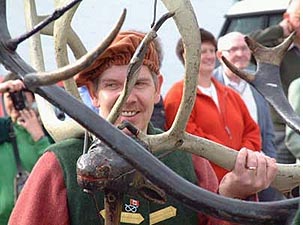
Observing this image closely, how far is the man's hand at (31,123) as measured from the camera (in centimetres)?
461

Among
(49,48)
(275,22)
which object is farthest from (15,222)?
(275,22)

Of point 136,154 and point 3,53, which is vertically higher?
point 3,53

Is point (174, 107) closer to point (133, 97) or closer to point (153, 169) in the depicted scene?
point (133, 97)

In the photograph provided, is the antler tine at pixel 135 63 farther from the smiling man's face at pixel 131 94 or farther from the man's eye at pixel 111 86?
the man's eye at pixel 111 86

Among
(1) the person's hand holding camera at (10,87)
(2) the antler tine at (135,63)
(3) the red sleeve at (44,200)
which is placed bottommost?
(1) the person's hand holding camera at (10,87)

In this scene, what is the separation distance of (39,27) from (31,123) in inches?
115

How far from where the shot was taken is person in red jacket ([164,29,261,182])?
457cm

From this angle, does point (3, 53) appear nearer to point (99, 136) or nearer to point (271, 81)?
point (99, 136)

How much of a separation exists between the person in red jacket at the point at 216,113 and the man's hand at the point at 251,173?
6.53 ft

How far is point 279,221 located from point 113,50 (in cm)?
83

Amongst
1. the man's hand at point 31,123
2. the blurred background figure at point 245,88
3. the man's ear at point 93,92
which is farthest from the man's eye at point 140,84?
the blurred background figure at point 245,88

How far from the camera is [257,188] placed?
2.39 meters

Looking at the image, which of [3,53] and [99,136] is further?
[3,53]

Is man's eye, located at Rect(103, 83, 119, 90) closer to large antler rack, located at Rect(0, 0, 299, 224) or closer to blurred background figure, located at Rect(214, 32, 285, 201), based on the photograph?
large antler rack, located at Rect(0, 0, 299, 224)
